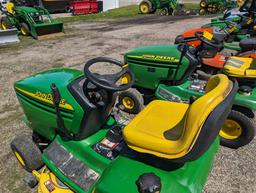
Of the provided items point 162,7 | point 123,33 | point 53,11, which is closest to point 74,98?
point 123,33

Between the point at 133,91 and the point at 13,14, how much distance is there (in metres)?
8.84

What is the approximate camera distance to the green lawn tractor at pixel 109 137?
184cm

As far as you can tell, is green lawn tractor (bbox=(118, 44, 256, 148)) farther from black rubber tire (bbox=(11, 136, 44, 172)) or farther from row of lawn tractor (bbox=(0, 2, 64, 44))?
row of lawn tractor (bbox=(0, 2, 64, 44))

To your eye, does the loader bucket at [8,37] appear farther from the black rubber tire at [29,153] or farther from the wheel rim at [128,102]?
the black rubber tire at [29,153]

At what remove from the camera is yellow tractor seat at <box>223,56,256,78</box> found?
351 cm

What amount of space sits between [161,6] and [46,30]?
373 inches

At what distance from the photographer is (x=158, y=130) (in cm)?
227

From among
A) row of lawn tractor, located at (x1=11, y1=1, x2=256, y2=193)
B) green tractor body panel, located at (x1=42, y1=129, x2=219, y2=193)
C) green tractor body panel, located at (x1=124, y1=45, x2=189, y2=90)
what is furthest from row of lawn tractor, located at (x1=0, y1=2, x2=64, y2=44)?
green tractor body panel, located at (x1=42, y1=129, x2=219, y2=193)

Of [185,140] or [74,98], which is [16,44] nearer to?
[74,98]

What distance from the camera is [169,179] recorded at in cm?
202

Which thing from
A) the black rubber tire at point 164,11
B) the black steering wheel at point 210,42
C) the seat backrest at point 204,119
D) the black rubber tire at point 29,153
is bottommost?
the black rubber tire at point 164,11

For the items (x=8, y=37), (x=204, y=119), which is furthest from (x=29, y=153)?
(x=8, y=37)

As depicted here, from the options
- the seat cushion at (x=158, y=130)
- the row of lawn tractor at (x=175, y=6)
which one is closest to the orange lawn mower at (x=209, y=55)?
the seat cushion at (x=158, y=130)

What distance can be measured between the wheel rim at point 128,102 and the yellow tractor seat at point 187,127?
1644 mm
